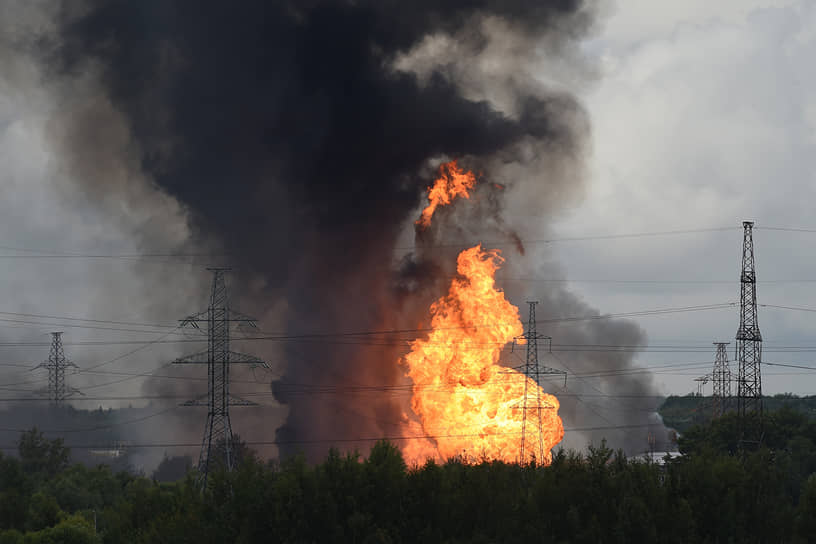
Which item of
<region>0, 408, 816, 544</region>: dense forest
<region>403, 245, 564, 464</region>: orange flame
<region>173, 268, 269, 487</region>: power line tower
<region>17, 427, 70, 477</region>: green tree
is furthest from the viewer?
<region>17, 427, 70, 477</region>: green tree

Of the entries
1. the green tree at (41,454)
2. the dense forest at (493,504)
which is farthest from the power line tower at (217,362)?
the green tree at (41,454)

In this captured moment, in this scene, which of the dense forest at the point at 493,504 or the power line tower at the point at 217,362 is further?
the power line tower at the point at 217,362

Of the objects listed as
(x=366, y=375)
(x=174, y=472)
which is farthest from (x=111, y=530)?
(x=174, y=472)

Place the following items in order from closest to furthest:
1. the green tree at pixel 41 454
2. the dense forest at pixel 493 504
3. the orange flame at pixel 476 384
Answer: the dense forest at pixel 493 504, the orange flame at pixel 476 384, the green tree at pixel 41 454

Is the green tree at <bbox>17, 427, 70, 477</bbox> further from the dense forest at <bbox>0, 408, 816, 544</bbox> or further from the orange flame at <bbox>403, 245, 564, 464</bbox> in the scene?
the dense forest at <bbox>0, 408, 816, 544</bbox>

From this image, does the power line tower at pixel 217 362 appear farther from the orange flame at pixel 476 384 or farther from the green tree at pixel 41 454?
the green tree at pixel 41 454

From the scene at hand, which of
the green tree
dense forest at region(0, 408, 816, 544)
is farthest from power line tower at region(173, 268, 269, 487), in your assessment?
the green tree

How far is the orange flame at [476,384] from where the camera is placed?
100 metres

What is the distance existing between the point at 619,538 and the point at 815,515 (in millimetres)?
13106

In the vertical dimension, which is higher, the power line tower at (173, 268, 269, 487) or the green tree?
the power line tower at (173, 268, 269, 487)

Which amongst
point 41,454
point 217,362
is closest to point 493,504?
point 217,362

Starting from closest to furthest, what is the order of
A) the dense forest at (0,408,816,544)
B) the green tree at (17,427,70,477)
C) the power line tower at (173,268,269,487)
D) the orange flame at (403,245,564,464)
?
the dense forest at (0,408,816,544) < the power line tower at (173,268,269,487) < the orange flame at (403,245,564,464) < the green tree at (17,427,70,477)

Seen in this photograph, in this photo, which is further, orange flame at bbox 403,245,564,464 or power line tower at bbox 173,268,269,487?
orange flame at bbox 403,245,564,464

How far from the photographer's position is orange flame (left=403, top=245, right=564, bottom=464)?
100 meters
